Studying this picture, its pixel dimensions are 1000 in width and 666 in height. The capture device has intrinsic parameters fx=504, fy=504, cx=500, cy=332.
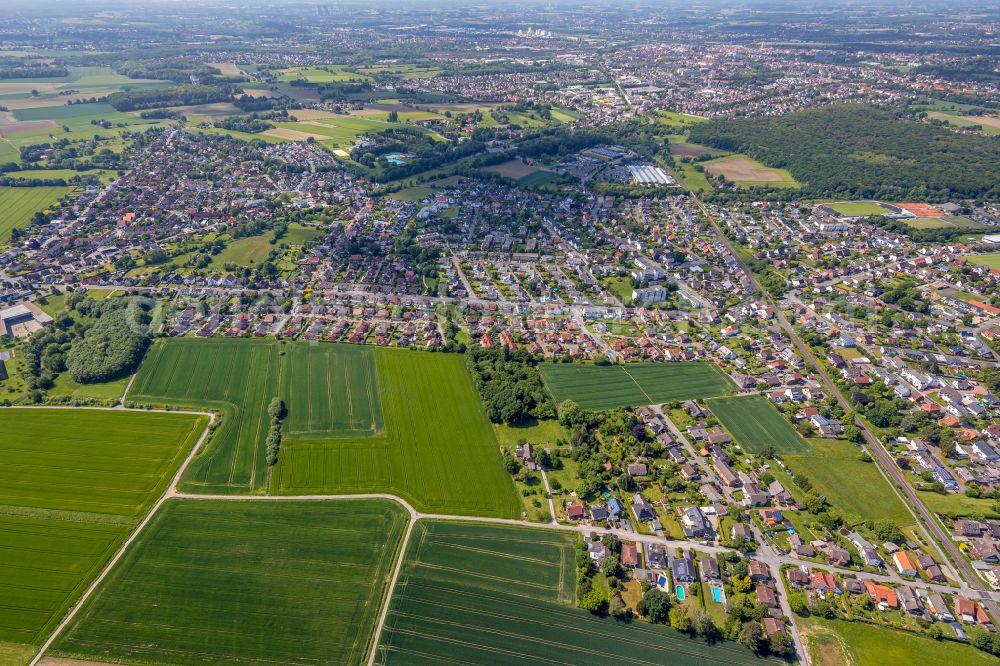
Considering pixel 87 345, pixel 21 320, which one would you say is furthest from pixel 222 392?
pixel 21 320

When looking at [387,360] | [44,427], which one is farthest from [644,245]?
[44,427]

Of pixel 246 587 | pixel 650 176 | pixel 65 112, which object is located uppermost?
pixel 65 112

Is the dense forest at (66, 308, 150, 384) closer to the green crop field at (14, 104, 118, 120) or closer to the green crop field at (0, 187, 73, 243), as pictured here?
the green crop field at (0, 187, 73, 243)

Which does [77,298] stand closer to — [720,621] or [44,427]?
[44,427]

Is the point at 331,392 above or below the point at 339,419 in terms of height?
above

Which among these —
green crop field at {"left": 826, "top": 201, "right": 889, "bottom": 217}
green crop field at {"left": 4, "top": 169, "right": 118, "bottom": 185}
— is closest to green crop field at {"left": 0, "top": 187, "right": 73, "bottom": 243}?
green crop field at {"left": 4, "top": 169, "right": 118, "bottom": 185}

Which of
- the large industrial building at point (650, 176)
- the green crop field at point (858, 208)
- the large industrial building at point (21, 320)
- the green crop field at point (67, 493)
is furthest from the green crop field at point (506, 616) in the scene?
the green crop field at point (858, 208)

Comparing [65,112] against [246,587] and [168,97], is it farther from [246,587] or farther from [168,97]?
[246,587]

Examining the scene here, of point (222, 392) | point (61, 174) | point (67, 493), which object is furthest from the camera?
point (61, 174)
